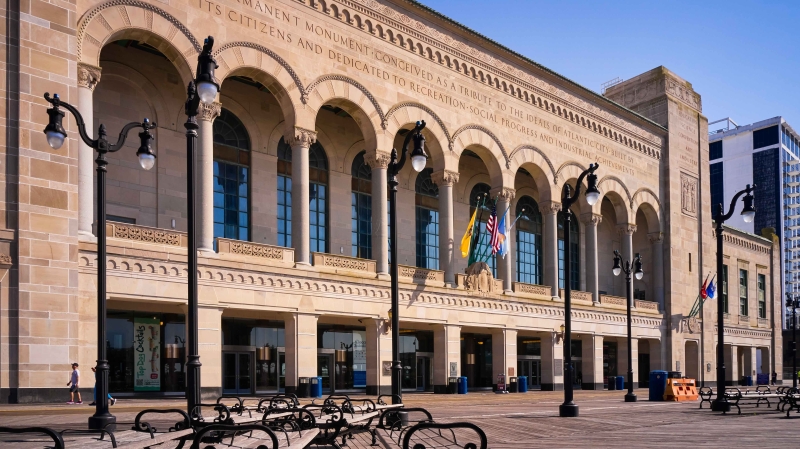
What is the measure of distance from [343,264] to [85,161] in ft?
39.0

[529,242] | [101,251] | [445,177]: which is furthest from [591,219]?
[101,251]

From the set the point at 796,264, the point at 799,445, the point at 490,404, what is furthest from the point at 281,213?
the point at 796,264

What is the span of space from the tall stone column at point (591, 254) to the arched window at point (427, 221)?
10582mm

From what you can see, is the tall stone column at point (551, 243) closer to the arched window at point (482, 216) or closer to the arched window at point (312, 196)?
the arched window at point (482, 216)

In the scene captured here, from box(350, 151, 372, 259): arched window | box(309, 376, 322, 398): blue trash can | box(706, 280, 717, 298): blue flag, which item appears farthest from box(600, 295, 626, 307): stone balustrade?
box(309, 376, 322, 398): blue trash can

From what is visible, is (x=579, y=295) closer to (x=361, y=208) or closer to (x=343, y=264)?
(x=361, y=208)

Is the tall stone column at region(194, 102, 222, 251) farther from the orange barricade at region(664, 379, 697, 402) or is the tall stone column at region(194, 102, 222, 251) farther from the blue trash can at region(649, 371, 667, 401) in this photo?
the orange barricade at region(664, 379, 697, 402)

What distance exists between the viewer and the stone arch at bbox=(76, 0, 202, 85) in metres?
25.4

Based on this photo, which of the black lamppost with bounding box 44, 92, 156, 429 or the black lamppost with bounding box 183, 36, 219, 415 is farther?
the black lamppost with bounding box 44, 92, 156, 429

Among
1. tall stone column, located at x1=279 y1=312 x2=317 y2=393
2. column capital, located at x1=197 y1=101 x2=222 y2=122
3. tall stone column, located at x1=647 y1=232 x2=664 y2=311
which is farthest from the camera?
tall stone column, located at x1=647 y1=232 x2=664 y2=311

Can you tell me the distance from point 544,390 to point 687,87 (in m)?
29.4

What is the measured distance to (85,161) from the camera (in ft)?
82.0

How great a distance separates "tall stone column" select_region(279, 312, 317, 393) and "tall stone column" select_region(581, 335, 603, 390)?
22.4 metres

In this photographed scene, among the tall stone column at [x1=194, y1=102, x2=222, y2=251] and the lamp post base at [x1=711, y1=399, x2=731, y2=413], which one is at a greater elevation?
the tall stone column at [x1=194, y1=102, x2=222, y2=251]
